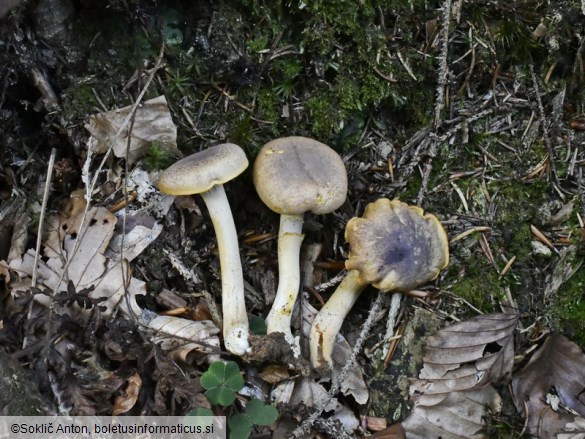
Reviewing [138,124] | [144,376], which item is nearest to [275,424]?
[144,376]

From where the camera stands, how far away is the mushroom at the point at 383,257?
3.32 m

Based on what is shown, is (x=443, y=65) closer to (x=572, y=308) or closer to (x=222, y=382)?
(x=572, y=308)

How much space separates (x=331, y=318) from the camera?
11.3 ft

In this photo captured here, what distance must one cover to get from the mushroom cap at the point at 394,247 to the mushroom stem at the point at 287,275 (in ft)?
1.04

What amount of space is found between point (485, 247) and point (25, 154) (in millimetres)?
2823

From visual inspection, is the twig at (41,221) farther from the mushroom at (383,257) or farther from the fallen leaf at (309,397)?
the mushroom at (383,257)

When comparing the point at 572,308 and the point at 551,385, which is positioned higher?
the point at 572,308

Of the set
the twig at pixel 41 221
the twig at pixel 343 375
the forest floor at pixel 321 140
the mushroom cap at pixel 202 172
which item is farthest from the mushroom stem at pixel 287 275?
the twig at pixel 41 221

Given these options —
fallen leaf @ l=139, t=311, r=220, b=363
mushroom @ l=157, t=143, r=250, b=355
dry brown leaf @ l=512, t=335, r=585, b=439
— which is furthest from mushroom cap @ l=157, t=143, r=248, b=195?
dry brown leaf @ l=512, t=335, r=585, b=439

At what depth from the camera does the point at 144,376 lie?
9.67 ft

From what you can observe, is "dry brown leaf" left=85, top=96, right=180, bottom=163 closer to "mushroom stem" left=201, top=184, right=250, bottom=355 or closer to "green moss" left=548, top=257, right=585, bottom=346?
"mushroom stem" left=201, top=184, right=250, bottom=355

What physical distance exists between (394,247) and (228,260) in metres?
0.97

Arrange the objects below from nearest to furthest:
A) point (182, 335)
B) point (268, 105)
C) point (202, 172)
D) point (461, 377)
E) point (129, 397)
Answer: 1. point (129, 397)
2. point (202, 172)
3. point (182, 335)
4. point (461, 377)
5. point (268, 105)

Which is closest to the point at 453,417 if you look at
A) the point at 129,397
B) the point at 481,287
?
the point at 481,287
